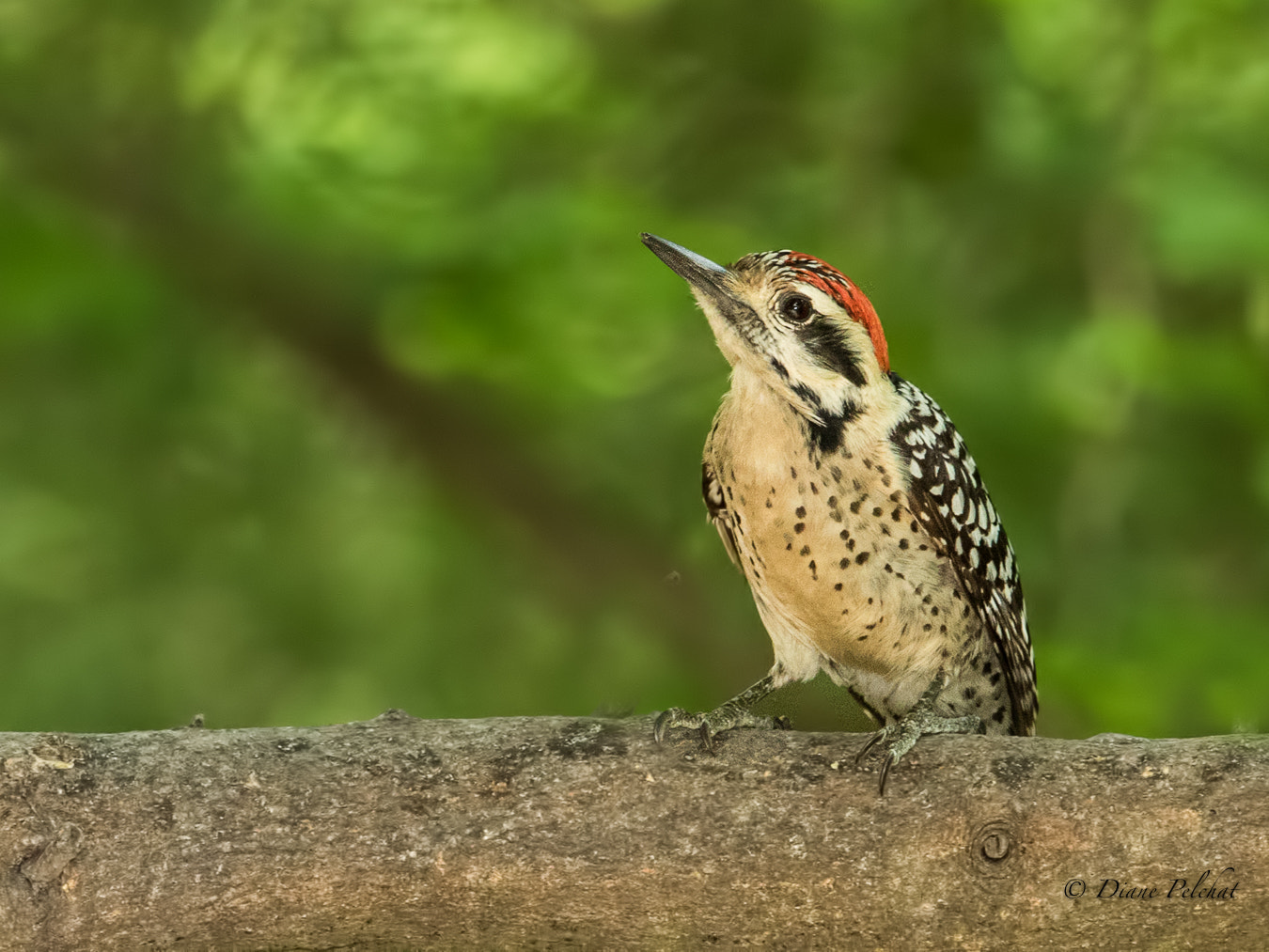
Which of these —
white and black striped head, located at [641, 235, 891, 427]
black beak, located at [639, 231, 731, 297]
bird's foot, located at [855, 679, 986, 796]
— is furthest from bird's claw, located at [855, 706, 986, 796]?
black beak, located at [639, 231, 731, 297]

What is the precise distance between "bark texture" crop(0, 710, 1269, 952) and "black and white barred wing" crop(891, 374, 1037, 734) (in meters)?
Answer: 0.74

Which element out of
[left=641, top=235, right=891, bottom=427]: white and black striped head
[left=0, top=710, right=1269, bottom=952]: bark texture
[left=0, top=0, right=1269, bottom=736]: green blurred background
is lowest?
[left=0, top=710, right=1269, bottom=952]: bark texture

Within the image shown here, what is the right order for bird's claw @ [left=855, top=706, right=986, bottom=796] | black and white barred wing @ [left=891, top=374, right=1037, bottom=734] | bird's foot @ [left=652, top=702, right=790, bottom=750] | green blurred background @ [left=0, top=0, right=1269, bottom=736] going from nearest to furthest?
bird's claw @ [left=855, top=706, right=986, bottom=796] < bird's foot @ [left=652, top=702, right=790, bottom=750] < black and white barred wing @ [left=891, top=374, right=1037, bottom=734] < green blurred background @ [left=0, top=0, right=1269, bottom=736]

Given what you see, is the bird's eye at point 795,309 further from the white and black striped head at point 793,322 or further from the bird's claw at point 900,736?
the bird's claw at point 900,736

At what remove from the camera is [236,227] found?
216 inches

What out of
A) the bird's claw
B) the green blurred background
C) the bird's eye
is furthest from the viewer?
the green blurred background

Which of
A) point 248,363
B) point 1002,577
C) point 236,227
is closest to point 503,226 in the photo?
point 236,227

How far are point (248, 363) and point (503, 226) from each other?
1.74 meters

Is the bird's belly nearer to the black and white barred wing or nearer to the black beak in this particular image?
the black and white barred wing

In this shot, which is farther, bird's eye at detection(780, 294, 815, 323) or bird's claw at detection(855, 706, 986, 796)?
bird's eye at detection(780, 294, 815, 323)

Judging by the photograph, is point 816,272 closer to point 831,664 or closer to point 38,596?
point 831,664

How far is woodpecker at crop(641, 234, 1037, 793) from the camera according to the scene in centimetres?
330

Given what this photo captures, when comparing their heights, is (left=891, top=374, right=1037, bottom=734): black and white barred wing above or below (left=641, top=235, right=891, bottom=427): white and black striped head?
below

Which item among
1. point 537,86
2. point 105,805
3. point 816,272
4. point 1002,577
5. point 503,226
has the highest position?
point 537,86
